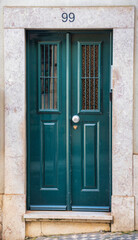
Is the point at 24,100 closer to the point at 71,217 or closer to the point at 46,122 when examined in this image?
the point at 46,122

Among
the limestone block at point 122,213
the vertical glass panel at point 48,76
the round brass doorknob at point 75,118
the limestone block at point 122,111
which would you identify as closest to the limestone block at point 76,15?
the limestone block at point 122,111

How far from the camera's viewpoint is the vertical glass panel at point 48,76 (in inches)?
216

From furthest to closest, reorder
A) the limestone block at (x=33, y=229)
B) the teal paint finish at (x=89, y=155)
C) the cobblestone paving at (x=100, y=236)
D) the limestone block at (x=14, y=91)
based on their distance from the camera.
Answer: the teal paint finish at (x=89, y=155) → the limestone block at (x=33, y=229) → the limestone block at (x=14, y=91) → the cobblestone paving at (x=100, y=236)

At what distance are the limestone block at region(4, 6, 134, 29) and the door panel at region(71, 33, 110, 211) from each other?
232 mm

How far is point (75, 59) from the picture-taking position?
18.0 feet

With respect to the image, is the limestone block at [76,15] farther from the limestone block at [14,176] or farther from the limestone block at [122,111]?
the limestone block at [14,176]

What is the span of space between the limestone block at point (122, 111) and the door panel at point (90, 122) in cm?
20

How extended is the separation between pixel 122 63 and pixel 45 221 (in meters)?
2.43

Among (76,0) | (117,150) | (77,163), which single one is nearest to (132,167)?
(117,150)

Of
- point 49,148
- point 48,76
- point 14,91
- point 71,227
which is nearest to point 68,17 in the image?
point 48,76

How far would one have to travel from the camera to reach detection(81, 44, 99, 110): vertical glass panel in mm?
5457

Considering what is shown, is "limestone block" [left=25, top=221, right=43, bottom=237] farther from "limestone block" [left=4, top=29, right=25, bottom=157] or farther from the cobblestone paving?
"limestone block" [left=4, top=29, right=25, bottom=157]

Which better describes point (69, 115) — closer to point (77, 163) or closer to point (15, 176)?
point (77, 163)

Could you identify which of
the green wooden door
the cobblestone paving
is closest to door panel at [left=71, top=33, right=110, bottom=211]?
the green wooden door
